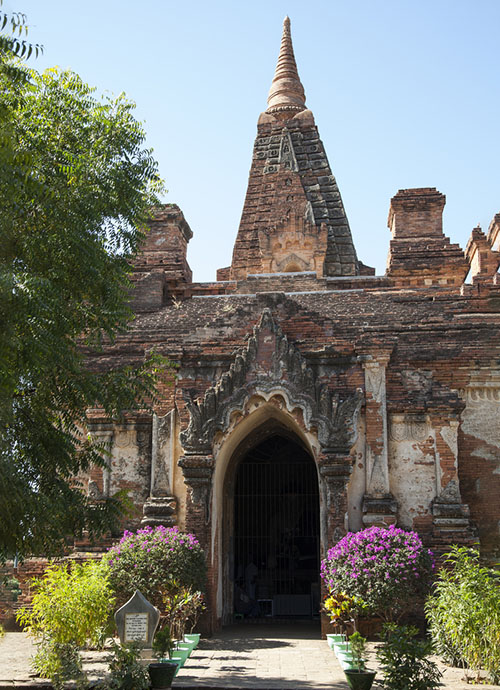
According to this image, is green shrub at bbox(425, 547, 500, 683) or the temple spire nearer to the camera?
green shrub at bbox(425, 547, 500, 683)

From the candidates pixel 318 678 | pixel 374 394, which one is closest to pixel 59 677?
pixel 318 678

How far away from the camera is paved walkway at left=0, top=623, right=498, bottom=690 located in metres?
8.66

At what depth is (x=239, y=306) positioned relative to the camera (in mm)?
14102

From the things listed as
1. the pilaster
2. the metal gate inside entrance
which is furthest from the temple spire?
the pilaster

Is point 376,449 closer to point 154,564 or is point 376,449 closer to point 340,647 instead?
point 340,647

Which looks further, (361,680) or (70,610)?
(70,610)

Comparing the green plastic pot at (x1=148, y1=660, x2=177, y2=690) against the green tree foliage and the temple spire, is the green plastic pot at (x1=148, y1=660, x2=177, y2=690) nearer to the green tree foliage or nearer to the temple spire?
the green tree foliage

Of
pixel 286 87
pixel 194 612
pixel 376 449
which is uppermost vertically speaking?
pixel 286 87

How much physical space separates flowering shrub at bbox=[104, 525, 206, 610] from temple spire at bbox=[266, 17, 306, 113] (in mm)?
19689

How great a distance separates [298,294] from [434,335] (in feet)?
9.54

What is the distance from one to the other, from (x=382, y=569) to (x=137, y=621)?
10.9ft

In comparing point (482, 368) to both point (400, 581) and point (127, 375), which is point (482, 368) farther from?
point (127, 375)

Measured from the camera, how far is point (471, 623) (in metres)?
8.87

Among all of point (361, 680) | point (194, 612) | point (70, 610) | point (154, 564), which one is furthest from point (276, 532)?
point (361, 680)
